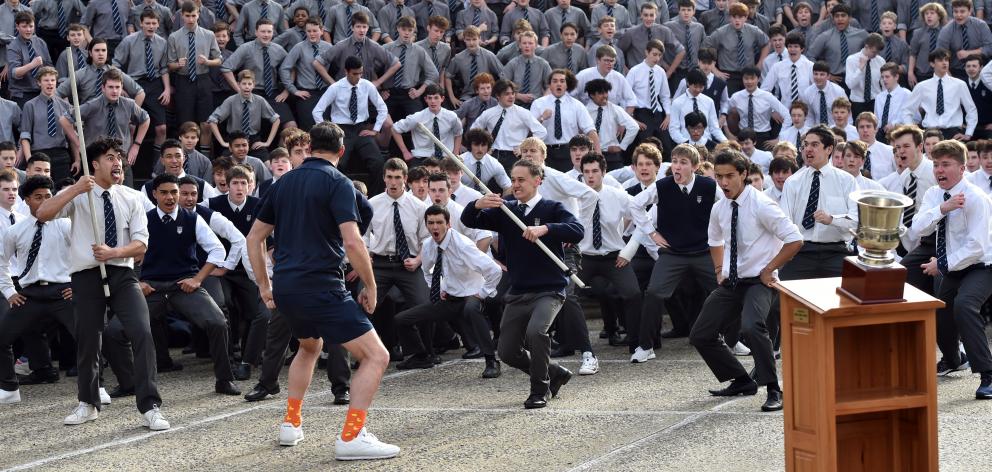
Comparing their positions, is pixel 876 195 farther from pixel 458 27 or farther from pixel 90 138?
pixel 458 27

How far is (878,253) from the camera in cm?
562

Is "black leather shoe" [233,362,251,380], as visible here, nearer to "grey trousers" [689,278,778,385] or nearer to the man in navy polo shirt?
the man in navy polo shirt

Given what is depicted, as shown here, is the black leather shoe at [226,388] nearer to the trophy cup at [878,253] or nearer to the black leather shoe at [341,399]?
the black leather shoe at [341,399]

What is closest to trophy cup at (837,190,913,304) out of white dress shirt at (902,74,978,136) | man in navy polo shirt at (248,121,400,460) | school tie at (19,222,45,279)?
man in navy polo shirt at (248,121,400,460)

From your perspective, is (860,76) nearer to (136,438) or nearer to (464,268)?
(464,268)

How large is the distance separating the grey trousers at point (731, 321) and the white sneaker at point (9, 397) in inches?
209

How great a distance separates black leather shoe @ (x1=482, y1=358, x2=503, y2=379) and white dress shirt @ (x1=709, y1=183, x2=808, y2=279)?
7.54 ft

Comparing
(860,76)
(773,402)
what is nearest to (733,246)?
(773,402)

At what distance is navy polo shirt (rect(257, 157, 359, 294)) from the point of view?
25.5 feet

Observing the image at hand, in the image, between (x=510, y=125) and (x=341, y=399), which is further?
(x=510, y=125)

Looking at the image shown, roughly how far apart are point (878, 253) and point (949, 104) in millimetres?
12267

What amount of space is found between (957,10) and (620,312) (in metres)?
8.37

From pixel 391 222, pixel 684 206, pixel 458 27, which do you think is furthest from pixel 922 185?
pixel 458 27

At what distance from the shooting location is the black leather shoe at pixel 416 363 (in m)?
11.6
